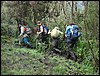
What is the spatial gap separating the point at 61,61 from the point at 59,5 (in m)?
5.76

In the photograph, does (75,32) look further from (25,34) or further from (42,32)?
(25,34)

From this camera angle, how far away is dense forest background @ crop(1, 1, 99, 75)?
31.3 ft

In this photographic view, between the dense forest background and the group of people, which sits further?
the group of people

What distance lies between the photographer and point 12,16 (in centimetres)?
1886

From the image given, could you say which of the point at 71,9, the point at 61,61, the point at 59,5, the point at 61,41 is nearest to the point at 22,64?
the point at 61,61

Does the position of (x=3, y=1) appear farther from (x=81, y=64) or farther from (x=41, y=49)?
(x=81, y=64)

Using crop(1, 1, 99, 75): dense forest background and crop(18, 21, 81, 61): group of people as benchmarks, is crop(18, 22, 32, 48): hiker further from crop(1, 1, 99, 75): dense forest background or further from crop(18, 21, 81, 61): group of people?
crop(1, 1, 99, 75): dense forest background

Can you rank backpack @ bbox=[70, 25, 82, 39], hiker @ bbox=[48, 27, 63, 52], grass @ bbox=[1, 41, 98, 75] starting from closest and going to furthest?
grass @ bbox=[1, 41, 98, 75], backpack @ bbox=[70, 25, 82, 39], hiker @ bbox=[48, 27, 63, 52]

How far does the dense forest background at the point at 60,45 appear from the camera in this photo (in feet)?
31.3

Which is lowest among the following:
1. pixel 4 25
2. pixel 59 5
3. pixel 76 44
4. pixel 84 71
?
pixel 84 71

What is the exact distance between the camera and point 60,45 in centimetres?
1340

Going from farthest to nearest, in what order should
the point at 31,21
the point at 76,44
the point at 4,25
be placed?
the point at 4,25 < the point at 31,21 < the point at 76,44

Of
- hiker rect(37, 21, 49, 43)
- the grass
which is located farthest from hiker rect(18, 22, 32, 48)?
the grass

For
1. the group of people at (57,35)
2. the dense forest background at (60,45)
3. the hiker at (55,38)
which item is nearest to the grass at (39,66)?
the dense forest background at (60,45)
